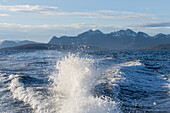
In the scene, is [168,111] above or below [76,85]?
below

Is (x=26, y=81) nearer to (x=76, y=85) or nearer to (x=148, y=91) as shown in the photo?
(x=76, y=85)

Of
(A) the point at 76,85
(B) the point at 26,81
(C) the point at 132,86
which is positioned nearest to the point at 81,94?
(A) the point at 76,85

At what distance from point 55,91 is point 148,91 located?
20.1 ft

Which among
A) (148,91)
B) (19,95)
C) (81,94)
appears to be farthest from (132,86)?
(19,95)

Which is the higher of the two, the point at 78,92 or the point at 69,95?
the point at 78,92

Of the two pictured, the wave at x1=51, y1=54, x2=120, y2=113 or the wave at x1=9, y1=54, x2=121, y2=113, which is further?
the wave at x1=9, y1=54, x2=121, y2=113

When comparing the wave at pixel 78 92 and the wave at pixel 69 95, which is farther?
the wave at pixel 69 95

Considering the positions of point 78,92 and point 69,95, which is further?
point 69,95

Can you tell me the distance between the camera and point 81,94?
987 centimetres

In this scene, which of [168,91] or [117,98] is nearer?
[117,98]

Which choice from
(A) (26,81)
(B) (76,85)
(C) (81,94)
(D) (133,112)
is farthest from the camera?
(A) (26,81)

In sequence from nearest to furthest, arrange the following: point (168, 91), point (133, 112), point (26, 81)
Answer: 1. point (133, 112)
2. point (168, 91)
3. point (26, 81)

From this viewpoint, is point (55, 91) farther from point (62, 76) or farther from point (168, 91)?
point (168, 91)

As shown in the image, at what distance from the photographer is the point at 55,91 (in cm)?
1261
